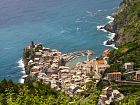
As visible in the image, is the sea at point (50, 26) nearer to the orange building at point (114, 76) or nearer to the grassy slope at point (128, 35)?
the grassy slope at point (128, 35)

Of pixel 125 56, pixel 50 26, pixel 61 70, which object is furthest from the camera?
pixel 50 26

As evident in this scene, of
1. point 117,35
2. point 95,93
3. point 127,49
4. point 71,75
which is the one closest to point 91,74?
point 71,75

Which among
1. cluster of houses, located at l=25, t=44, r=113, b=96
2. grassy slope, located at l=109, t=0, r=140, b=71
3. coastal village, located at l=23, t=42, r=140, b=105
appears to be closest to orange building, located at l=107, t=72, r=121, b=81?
coastal village, located at l=23, t=42, r=140, b=105

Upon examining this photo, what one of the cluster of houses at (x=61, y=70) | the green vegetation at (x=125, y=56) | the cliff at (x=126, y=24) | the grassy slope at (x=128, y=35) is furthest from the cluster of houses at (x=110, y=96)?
the cliff at (x=126, y=24)

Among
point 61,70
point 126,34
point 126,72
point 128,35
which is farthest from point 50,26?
point 126,72

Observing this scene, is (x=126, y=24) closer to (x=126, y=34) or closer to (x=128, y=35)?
(x=126, y=34)

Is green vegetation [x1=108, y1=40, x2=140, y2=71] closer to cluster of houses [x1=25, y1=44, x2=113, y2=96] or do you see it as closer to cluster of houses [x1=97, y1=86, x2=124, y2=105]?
cluster of houses [x1=25, y1=44, x2=113, y2=96]

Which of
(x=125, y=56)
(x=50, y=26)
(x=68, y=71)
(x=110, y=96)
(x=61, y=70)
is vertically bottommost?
(x=110, y=96)
